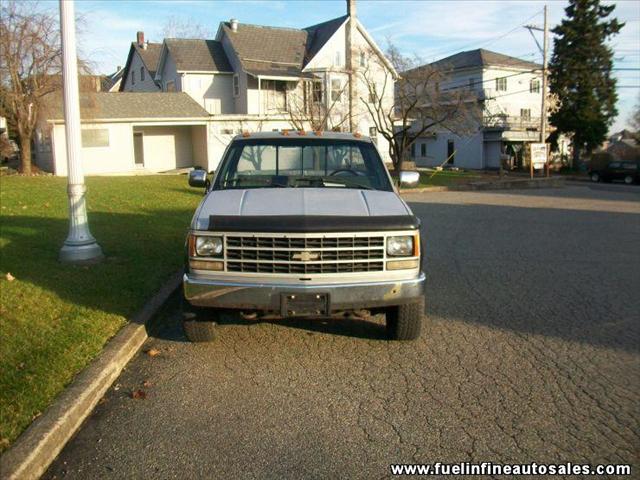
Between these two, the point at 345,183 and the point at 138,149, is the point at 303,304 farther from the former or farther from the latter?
the point at 138,149

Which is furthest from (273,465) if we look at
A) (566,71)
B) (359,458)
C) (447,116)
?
(566,71)

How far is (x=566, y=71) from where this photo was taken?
47219mm

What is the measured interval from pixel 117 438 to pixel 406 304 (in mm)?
2462

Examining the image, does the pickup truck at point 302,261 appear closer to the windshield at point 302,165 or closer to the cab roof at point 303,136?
the windshield at point 302,165

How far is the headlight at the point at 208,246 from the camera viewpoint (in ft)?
16.7

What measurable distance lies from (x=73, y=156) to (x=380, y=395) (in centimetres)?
579

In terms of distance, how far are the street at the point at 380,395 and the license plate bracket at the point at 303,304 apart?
0.51 m

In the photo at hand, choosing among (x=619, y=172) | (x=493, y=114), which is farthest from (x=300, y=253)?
(x=493, y=114)

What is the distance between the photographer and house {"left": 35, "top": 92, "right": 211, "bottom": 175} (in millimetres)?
31328

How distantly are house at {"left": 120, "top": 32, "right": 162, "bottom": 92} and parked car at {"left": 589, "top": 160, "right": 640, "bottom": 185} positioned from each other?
30023 mm

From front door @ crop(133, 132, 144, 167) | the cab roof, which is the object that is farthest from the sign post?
the cab roof

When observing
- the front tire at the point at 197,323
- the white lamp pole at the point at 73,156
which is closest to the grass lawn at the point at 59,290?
the white lamp pole at the point at 73,156

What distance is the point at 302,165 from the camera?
6.77 m

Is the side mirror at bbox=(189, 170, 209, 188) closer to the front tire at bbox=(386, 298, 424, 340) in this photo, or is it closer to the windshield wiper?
the windshield wiper
